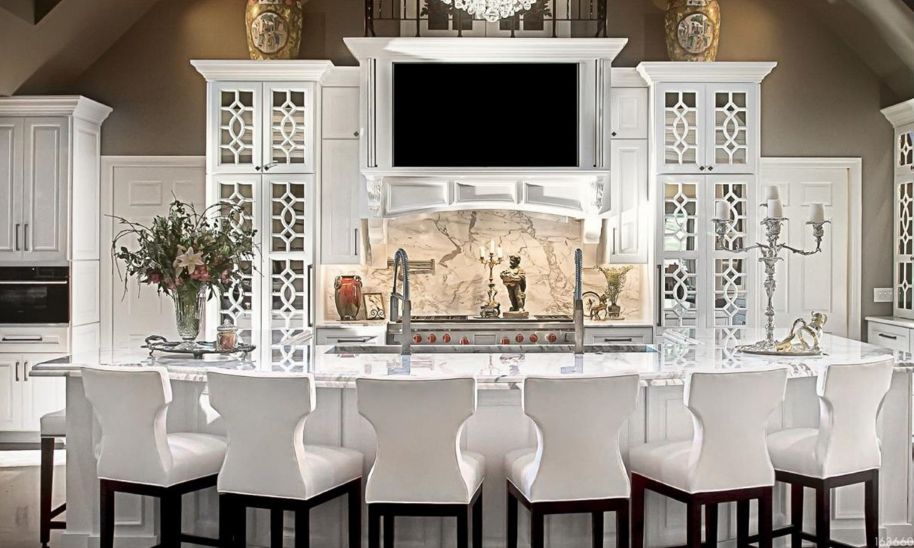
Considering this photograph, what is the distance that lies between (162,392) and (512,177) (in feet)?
11.3

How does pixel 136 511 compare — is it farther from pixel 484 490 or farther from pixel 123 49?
pixel 123 49

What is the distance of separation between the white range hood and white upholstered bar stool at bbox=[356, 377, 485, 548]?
3279 mm

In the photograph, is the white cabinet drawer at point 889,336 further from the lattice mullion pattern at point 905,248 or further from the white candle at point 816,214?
the white candle at point 816,214

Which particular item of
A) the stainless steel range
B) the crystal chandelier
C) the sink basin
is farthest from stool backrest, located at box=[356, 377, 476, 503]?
the stainless steel range

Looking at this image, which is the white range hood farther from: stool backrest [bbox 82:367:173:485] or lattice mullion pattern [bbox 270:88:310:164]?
stool backrest [bbox 82:367:173:485]

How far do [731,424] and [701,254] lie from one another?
127 inches

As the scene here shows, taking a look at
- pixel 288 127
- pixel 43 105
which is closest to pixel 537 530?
pixel 288 127

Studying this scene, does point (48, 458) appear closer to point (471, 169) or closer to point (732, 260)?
point (471, 169)

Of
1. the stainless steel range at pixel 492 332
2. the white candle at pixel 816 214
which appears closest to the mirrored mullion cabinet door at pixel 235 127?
the stainless steel range at pixel 492 332

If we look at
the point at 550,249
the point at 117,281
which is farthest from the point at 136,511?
the point at 550,249

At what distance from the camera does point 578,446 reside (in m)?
3.08

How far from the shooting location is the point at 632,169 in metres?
6.30

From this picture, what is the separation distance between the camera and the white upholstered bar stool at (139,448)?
330cm

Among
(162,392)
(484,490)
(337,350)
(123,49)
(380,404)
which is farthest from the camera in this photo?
(123,49)
